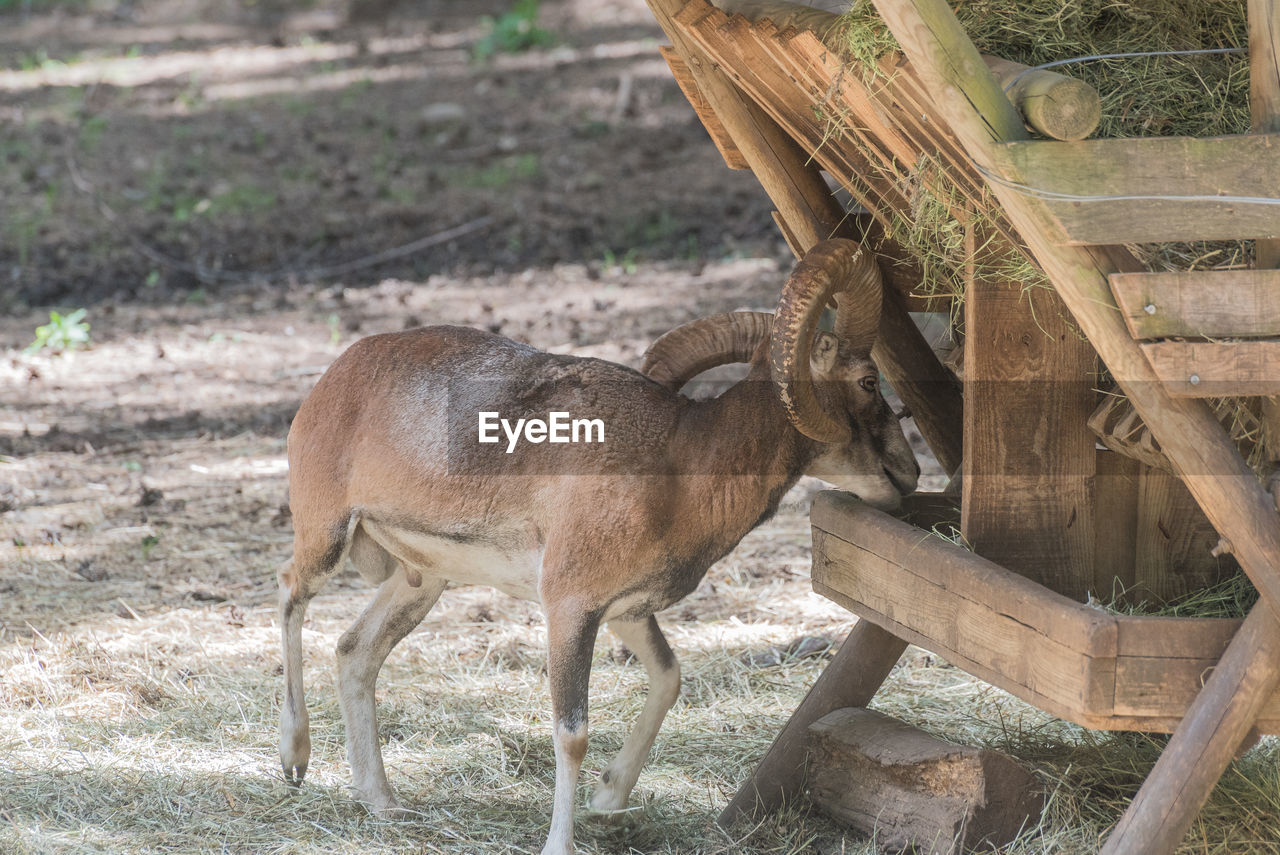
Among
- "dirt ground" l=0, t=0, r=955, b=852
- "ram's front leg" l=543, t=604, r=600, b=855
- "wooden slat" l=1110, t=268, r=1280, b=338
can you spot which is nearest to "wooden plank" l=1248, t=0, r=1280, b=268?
"wooden slat" l=1110, t=268, r=1280, b=338

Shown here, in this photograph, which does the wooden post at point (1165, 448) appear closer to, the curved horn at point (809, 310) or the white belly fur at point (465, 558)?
the curved horn at point (809, 310)

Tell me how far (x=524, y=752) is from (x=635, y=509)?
150 cm

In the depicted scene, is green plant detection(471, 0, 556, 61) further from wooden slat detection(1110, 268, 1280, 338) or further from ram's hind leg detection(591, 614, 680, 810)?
wooden slat detection(1110, 268, 1280, 338)

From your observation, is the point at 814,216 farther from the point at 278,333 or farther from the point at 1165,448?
the point at 278,333

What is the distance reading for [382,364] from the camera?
5.32 meters

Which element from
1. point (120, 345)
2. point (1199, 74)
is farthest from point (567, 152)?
point (1199, 74)

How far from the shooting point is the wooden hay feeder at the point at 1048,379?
3580 millimetres

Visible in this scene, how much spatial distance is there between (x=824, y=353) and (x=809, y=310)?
0.43 metres

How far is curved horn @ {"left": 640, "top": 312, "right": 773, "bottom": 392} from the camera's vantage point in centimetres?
515

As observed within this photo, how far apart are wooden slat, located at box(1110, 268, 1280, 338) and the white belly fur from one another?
2178 millimetres

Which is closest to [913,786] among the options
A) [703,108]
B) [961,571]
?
[961,571]

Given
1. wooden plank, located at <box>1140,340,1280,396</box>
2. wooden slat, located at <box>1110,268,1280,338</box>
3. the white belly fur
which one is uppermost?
wooden slat, located at <box>1110,268,1280,338</box>

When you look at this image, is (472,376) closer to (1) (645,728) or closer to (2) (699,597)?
(1) (645,728)

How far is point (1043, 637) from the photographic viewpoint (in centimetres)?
395
